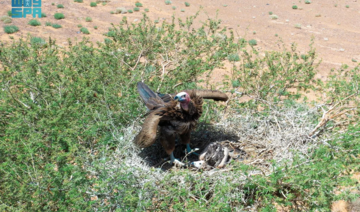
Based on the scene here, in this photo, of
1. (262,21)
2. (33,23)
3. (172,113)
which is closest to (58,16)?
(33,23)

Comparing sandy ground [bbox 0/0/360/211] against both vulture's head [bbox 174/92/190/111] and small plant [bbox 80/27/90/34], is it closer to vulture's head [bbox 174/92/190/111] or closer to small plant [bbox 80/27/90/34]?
small plant [bbox 80/27/90/34]

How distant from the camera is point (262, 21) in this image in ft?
75.3

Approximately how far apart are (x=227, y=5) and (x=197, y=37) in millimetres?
21852

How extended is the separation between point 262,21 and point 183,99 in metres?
21.0

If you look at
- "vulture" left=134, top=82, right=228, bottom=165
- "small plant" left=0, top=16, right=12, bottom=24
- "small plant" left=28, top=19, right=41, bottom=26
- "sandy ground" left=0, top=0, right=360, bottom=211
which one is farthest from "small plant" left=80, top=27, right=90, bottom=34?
"vulture" left=134, top=82, right=228, bottom=165

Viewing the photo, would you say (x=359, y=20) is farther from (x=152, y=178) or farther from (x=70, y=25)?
(x=152, y=178)

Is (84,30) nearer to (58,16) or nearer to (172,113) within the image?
(58,16)

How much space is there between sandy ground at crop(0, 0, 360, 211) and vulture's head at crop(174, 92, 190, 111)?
8.76 meters

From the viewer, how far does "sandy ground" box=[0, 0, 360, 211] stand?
16.7 metres

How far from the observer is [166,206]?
3330mm

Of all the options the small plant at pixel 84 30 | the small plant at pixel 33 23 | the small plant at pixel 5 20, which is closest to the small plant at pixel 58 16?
the small plant at pixel 33 23

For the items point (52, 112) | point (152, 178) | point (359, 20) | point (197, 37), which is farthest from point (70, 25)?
point (359, 20)

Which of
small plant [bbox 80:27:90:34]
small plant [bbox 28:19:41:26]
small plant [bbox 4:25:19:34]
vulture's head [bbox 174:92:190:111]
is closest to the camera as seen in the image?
vulture's head [bbox 174:92:190:111]

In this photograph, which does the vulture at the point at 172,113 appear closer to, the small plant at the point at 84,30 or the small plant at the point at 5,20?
the small plant at the point at 84,30
